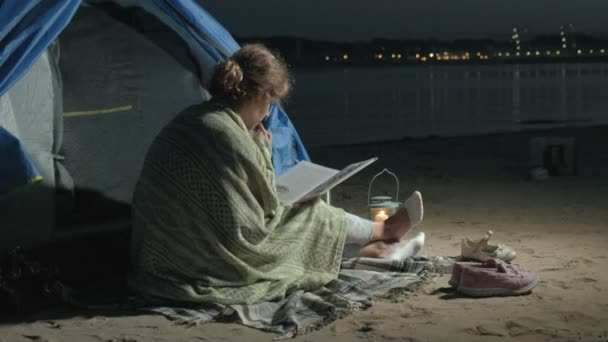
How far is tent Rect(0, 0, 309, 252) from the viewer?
14.0ft

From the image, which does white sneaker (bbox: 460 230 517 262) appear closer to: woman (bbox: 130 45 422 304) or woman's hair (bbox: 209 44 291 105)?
woman (bbox: 130 45 422 304)

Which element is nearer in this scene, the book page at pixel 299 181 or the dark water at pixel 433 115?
the book page at pixel 299 181

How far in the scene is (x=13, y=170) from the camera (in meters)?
3.84

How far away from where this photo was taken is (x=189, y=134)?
4.20 meters

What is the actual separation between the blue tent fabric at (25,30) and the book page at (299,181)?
131cm

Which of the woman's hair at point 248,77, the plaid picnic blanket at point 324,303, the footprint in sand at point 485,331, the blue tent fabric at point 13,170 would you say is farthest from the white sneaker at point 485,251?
the blue tent fabric at point 13,170

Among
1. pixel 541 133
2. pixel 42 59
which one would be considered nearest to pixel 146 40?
pixel 42 59

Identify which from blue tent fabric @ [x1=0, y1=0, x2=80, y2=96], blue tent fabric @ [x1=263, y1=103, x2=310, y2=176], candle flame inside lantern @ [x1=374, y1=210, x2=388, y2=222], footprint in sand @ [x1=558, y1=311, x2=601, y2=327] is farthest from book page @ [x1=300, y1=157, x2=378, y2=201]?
blue tent fabric @ [x1=0, y1=0, x2=80, y2=96]

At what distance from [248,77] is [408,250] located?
4.24ft

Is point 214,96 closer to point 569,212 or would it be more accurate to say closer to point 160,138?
point 160,138

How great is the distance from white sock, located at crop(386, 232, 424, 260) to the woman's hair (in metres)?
1.08

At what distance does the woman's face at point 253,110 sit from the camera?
14.1 feet

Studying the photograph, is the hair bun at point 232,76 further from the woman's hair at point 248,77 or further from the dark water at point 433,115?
the dark water at point 433,115

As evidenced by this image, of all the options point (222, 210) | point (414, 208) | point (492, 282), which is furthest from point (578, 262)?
point (222, 210)
